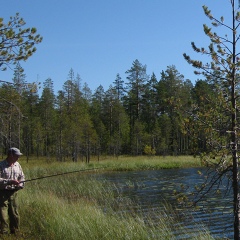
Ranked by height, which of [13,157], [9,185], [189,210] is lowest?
[189,210]

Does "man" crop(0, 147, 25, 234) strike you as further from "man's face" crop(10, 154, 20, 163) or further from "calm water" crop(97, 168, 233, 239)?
"calm water" crop(97, 168, 233, 239)

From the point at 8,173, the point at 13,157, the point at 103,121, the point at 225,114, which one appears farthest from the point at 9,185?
the point at 103,121

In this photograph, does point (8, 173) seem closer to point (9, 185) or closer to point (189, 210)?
point (9, 185)

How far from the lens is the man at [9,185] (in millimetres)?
7312

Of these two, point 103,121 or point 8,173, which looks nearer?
point 8,173

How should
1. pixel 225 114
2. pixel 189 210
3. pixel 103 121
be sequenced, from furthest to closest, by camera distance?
pixel 103 121, pixel 189 210, pixel 225 114

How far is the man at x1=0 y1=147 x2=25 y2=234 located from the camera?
731 centimetres

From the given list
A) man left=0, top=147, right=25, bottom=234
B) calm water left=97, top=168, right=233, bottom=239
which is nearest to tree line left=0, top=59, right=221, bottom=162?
calm water left=97, top=168, right=233, bottom=239

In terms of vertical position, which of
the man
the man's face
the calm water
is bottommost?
the calm water

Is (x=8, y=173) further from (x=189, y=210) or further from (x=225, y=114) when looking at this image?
(x=189, y=210)

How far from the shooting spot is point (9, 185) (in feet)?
24.2

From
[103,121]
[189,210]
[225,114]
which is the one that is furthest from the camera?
[103,121]

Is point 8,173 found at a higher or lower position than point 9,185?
higher

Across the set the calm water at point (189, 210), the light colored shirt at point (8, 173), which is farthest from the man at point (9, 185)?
the calm water at point (189, 210)
